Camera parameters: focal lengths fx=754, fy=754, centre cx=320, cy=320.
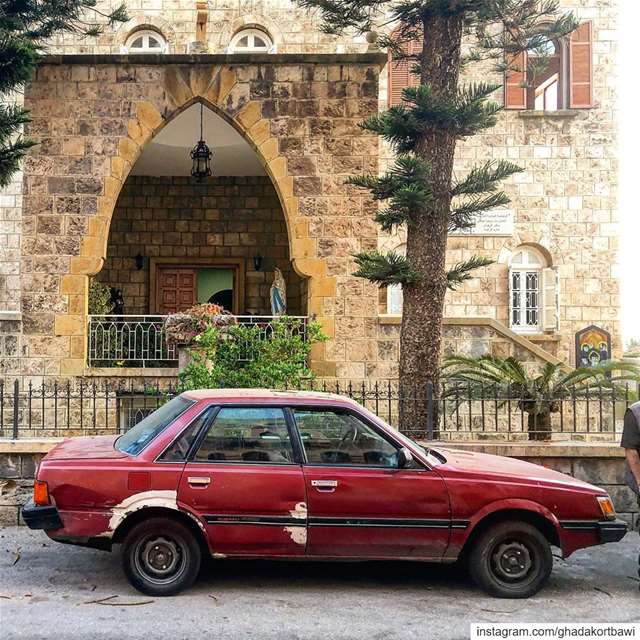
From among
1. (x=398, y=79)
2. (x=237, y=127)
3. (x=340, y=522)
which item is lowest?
(x=340, y=522)

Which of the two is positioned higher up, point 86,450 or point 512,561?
A: point 86,450

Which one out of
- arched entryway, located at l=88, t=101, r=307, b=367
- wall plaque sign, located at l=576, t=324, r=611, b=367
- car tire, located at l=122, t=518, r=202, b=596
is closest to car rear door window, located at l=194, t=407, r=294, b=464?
car tire, located at l=122, t=518, r=202, b=596

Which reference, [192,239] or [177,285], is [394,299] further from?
[177,285]

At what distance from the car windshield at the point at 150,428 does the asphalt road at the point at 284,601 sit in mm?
1061

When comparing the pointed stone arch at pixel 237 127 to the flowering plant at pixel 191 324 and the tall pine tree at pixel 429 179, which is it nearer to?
the flowering plant at pixel 191 324

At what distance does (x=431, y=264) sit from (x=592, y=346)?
934 cm

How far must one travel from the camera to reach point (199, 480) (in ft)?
18.2

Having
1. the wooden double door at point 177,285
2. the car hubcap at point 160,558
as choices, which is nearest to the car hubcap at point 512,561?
the car hubcap at point 160,558

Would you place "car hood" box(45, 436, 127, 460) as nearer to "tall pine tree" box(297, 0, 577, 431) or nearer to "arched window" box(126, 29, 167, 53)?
"tall pine tree" box(297, 0, 577, 431)

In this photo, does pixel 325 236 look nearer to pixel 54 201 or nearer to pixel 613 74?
pixel 54 201

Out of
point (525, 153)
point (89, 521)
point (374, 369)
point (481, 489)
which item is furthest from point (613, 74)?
point (89, 521)

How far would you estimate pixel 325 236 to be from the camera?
41.2ft

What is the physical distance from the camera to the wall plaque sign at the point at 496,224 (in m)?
17.4

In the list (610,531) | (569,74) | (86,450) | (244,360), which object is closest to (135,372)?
(244,360)
